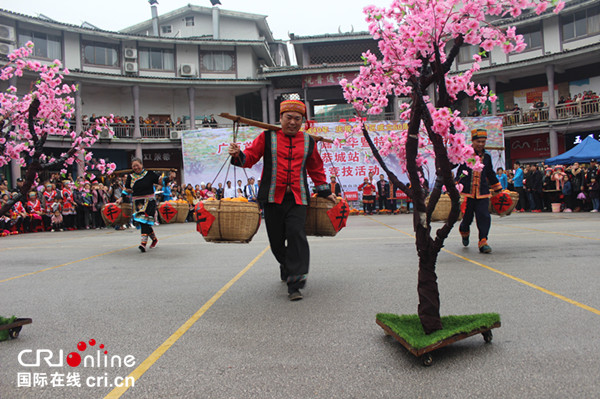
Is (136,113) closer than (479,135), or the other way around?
(479,135)

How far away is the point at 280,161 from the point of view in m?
5.18

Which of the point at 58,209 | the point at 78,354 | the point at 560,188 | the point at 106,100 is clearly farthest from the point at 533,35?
the point at 78,354

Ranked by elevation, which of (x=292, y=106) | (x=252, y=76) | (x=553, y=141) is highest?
(x=252, y=76)

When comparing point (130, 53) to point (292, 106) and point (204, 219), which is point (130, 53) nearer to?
point (292, 106)

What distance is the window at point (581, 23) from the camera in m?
27.0

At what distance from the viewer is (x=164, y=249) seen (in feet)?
32.9

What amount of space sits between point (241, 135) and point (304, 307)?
20264 mm

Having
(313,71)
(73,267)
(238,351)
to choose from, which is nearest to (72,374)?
(238,351)

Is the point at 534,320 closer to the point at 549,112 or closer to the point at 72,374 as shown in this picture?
the point at 72,374

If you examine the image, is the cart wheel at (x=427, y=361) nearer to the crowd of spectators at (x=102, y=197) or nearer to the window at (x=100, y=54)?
the crowd of spectators at (x=102, y=197)

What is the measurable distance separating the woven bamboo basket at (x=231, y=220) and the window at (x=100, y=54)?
2867 cm

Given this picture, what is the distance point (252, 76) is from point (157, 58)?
6.43 m

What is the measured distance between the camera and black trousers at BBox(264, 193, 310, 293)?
4.93m

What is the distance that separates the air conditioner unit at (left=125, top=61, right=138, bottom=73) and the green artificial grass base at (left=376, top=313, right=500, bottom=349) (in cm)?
3029
